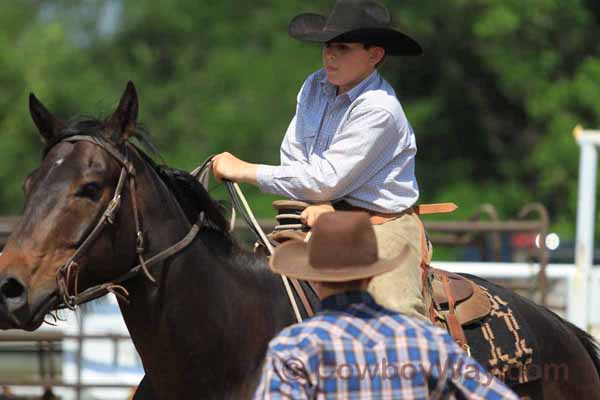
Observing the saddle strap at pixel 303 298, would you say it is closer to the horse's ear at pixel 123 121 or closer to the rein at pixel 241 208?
the rein at pixel 241 208

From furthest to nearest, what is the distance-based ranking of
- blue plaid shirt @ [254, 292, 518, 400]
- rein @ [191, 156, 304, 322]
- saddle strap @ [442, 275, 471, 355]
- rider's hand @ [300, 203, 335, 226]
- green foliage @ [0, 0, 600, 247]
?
green foliage @ [0, 0, 600, 247] < saddle strap @ [442, 275, 471, 355] < rein @ [191, 156, 304, 322] < rider's hand @ [300, 203, 335, 226] < blue plaid shirt @ [254, 292, 518, 400]

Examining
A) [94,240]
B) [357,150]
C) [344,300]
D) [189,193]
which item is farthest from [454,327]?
[344,300]

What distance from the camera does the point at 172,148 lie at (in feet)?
88.8

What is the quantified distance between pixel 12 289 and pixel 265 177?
1054 mm

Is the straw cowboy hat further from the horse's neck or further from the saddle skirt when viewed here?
the saddle skirt

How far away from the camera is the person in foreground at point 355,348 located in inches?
114

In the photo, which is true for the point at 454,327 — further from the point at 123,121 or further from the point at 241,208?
the point at 123,121

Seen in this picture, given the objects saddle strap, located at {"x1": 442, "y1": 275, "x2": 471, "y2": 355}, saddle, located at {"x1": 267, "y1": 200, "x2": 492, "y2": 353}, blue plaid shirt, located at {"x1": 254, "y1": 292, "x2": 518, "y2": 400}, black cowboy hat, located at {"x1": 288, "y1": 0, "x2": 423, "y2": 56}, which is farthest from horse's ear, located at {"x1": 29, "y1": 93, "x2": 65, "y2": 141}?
saddle strap, located at {"x1": 442, "y1": 275, "x2": 471, "y2": 355}

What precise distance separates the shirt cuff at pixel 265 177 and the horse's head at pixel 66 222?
0.51 m

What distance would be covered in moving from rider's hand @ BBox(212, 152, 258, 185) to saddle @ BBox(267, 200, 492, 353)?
→ 0.21 metres

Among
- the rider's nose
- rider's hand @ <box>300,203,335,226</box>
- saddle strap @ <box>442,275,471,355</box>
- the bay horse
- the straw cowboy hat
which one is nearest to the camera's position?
the straw cowboy hat

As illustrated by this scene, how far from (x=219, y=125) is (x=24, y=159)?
179 inches

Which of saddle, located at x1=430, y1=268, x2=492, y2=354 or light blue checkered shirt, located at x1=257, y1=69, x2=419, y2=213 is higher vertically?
light blue checkered shirt, located at x1=257, y1=69, x2=419, y2=213

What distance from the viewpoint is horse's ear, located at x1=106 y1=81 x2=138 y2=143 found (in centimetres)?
426
